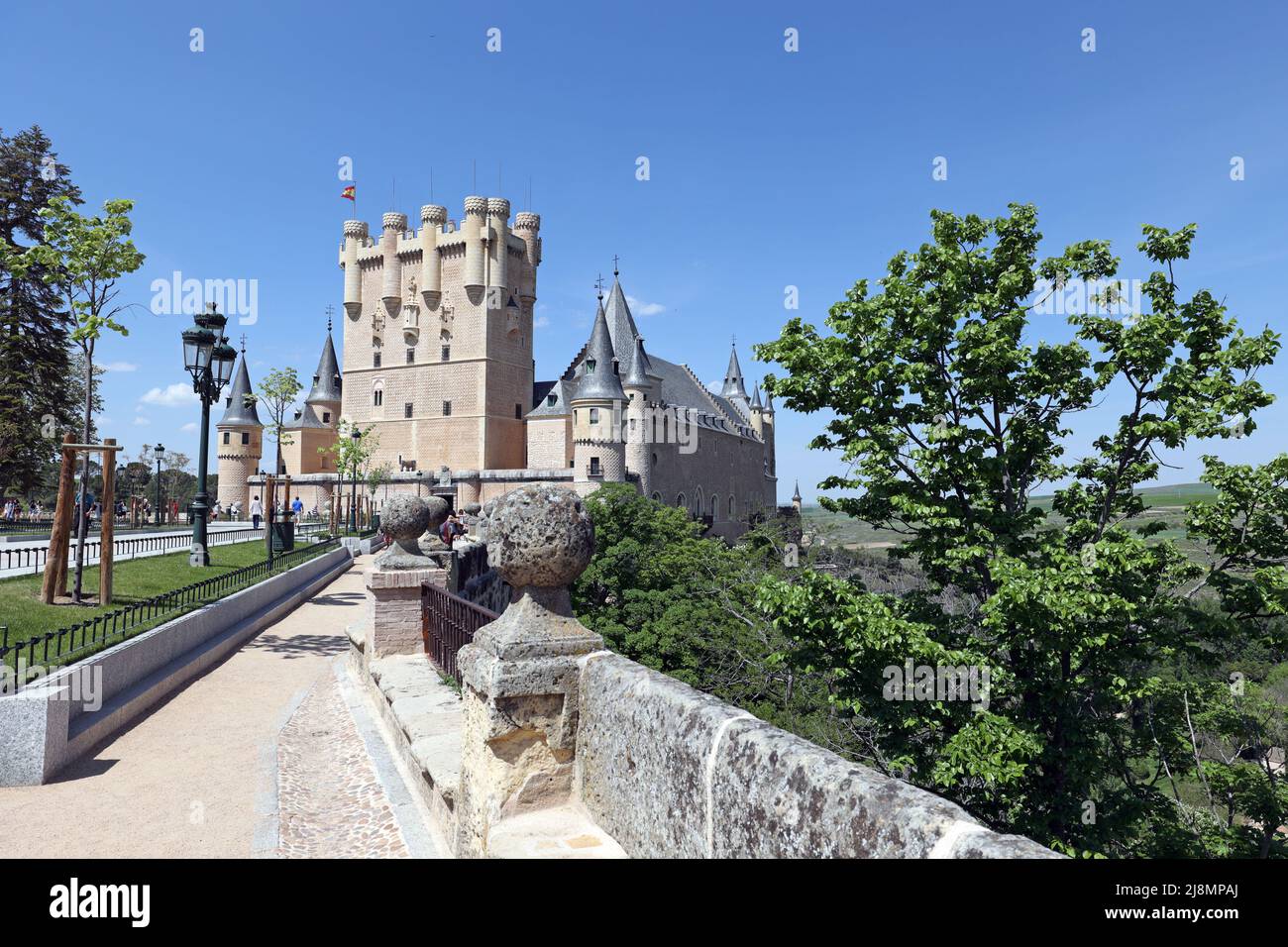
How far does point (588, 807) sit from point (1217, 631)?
12634mm

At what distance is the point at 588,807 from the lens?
3512 mm

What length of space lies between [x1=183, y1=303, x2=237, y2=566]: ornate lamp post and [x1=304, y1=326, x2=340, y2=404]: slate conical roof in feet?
169

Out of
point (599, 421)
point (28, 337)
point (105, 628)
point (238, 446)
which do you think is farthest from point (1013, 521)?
point (238, 446)

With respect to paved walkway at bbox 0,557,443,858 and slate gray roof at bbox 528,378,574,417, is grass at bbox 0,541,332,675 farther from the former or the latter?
slate gray roof at bbox 528,378,574,417

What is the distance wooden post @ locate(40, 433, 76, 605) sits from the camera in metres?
9.57

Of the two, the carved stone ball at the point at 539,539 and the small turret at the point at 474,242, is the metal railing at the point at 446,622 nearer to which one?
the carved stone ball at the point at 539,539

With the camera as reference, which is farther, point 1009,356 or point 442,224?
→ point 442,224

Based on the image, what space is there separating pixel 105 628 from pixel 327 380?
203 ft

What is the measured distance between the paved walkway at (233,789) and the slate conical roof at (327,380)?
60.1 metres

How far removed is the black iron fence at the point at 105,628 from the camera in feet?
21.3

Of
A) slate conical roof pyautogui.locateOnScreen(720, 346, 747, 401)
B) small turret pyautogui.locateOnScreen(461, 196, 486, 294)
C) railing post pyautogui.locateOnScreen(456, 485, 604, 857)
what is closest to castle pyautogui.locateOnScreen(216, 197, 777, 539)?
small turret pyautogui.locateOnScreen(461, 196, 486, 294)

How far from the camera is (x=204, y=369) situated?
47.5ft
